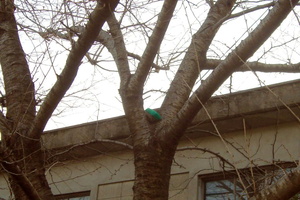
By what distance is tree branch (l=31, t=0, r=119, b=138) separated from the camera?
16.5 feet

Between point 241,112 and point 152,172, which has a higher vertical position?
point 241,112

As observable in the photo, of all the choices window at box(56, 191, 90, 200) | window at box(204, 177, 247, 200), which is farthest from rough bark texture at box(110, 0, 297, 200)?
window at box(56, 191, 90, 200)

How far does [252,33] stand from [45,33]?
94.4 inches

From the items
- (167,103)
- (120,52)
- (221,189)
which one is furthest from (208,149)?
(120,52)

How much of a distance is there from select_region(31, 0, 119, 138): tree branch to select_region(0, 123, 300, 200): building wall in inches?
39.3

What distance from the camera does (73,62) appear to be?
17.0 ft

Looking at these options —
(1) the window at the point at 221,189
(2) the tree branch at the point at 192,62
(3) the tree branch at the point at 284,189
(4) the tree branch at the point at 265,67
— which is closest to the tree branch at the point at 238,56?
(2) the tree branch at the point at 192,62

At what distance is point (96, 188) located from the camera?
787cm

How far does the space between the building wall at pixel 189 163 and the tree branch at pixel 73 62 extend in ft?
3.27

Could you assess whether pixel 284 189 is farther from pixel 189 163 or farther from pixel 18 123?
pixel 189 163

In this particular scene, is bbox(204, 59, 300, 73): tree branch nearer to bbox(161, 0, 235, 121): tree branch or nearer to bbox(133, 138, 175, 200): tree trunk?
bbox(161, 0, 235, 121): tree branch

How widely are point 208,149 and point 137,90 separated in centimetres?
198

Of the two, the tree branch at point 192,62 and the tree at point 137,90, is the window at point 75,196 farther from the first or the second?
the tree branch at point 192,62

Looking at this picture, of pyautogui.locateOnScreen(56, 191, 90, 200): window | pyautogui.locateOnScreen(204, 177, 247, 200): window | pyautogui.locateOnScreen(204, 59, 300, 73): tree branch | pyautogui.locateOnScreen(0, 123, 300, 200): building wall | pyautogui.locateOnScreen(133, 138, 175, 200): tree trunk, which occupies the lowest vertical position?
pyautogui.locateOnScreen(133, 138, 175, 200): tree trunk
